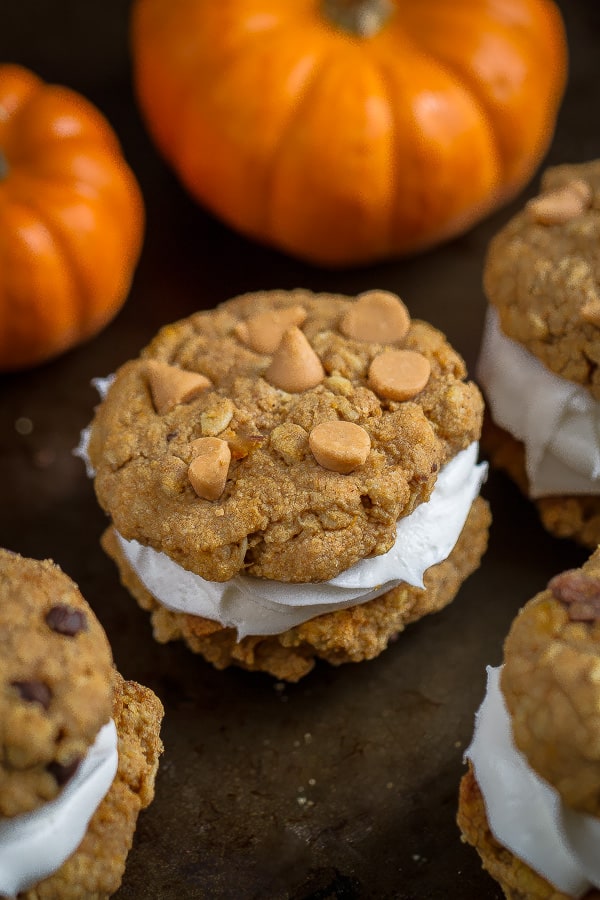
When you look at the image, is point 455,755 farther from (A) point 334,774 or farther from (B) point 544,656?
(B) point 544,656

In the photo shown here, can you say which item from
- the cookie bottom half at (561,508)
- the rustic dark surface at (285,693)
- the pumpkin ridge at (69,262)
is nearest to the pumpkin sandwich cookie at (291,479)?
Answer: the rustic dark surface at (285,693)

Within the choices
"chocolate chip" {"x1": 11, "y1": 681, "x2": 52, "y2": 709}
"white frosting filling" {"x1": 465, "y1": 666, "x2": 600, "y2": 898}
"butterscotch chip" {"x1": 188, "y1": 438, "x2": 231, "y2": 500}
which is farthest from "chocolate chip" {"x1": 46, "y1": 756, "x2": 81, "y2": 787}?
"white frosting filling" {"x1": 465, "y1": 666, "x2": 600, "y2": 898}

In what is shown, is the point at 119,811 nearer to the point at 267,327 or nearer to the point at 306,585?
the point at 306,585

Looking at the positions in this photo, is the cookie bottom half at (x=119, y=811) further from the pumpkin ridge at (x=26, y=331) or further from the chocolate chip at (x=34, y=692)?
the pumpkin ridge at (x=26, y=331)

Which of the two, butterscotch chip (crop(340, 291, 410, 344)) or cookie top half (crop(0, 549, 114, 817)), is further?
butterscotch chip (crop(340, 291, 410, 344))

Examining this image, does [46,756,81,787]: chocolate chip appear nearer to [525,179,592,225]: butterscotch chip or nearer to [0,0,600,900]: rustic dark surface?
[0,0,600,900]: rustic dark surface

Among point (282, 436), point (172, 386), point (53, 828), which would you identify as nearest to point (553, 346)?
point (282, 436)

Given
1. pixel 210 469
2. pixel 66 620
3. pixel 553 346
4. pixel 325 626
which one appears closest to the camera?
pixel 66 620
